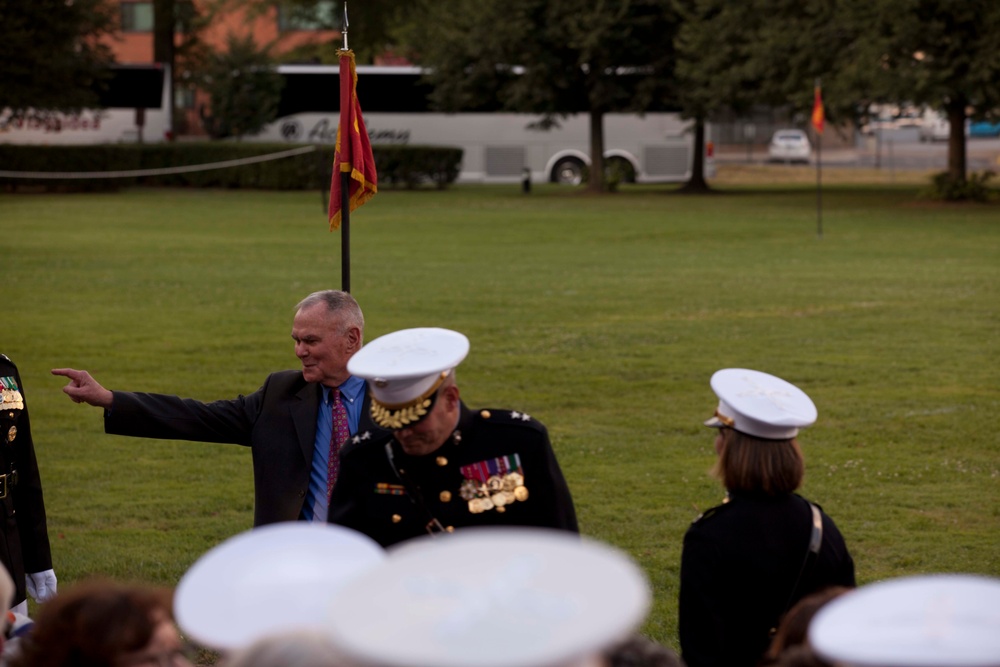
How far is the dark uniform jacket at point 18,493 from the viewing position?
4.91m

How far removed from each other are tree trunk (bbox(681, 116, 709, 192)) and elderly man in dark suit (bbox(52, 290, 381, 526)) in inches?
1606

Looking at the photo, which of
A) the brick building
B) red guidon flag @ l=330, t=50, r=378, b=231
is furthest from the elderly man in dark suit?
the brick building

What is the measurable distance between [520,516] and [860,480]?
580cm

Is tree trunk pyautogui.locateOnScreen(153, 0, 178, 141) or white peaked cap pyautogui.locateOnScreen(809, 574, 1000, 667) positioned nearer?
white peaked cap pyautogui.locateOnScreen(809, 574, 1000, 667)

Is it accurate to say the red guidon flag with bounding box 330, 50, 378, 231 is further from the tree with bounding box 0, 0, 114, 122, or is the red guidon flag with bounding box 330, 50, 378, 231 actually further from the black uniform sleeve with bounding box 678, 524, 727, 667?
the tree with bounding box 0, 0, 114, 122

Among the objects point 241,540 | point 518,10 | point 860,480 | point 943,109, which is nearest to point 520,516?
point 241,540

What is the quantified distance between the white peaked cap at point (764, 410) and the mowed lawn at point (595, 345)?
2.94 metres

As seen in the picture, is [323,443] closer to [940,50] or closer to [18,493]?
[18,493]

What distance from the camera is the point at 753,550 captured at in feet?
12.1

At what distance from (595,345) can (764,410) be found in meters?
11.1

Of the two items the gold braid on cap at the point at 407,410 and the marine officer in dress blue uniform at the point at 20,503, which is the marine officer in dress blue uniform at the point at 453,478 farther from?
the marine officer in dress blue uniform at the point at 20,503

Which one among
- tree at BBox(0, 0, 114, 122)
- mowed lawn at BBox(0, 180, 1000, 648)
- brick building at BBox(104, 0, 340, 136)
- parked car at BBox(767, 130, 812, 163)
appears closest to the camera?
mowed lawn at BBox(0, 180, 1000, 648)

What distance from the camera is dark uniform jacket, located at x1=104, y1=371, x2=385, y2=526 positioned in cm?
498

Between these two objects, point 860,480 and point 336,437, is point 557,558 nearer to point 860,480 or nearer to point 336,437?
point 336,437
